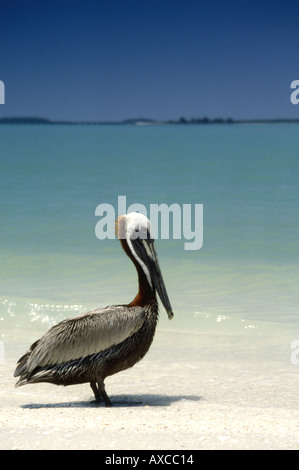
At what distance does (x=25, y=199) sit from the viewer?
19797mm

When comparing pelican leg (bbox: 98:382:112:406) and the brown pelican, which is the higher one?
the brown pelican

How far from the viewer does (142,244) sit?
4434mm

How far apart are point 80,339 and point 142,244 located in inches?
26.1

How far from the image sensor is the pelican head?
173 inches

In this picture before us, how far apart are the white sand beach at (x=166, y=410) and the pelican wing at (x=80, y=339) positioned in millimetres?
301

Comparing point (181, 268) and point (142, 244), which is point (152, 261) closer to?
point (142, 244)

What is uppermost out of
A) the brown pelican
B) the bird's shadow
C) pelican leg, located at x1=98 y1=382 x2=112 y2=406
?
the brown pelican

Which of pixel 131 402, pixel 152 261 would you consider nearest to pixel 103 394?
pixel 131 402

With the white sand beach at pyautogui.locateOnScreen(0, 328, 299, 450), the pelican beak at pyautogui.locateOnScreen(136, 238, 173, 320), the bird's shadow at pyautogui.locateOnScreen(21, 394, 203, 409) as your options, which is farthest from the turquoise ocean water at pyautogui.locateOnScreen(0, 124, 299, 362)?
the pelican beak at pyautogui.locateOnScreen(136, 238, 173, 320)

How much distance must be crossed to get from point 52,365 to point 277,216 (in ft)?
41.8

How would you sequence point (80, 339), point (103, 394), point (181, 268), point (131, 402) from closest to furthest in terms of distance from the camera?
point (80, 339)
point (103, 394)
point (131, 402)
point (181, 268)

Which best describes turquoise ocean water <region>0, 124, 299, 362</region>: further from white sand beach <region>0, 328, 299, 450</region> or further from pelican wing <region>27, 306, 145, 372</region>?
pelican wing <region>27, 306, 145, 372</region>
